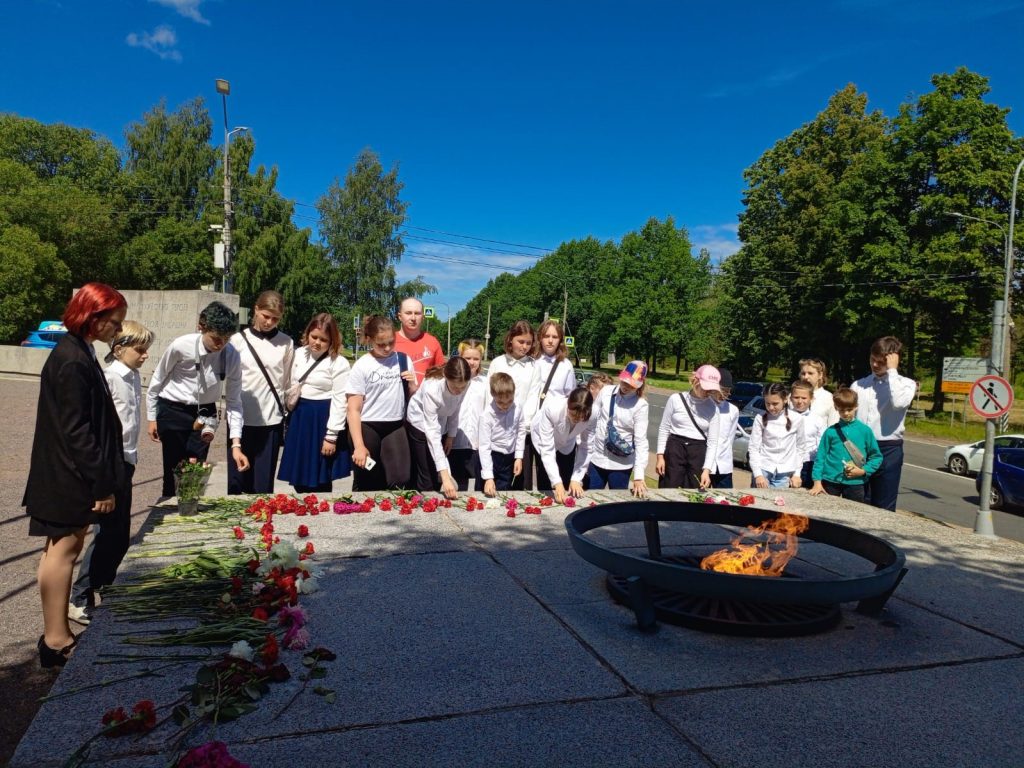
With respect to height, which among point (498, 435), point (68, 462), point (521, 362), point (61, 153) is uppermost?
point (61, 153)

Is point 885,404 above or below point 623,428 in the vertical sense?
above

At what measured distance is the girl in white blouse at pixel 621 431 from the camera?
247 inches

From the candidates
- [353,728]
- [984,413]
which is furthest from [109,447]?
[984,413]

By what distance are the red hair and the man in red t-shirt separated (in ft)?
9.97

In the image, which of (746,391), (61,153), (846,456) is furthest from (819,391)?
(61,153)

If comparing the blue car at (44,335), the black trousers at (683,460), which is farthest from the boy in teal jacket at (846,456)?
the blue car at (44,335)

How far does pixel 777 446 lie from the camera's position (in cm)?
687

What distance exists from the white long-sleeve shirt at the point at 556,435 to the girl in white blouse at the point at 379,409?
1.11 metres

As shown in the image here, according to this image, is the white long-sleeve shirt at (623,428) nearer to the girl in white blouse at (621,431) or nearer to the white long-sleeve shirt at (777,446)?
the girl in white blouse at (621,431)

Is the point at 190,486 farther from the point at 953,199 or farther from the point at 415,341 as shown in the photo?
the point at 953,199

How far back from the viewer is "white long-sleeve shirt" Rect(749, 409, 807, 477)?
6.73 meters

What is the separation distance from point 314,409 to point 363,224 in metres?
42.0

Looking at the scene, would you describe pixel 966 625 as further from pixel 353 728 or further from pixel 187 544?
pixel 187 544

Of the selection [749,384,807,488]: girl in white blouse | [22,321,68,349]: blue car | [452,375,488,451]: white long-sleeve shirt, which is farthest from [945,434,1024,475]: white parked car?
[22,321,68,349]: blue car
